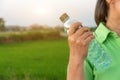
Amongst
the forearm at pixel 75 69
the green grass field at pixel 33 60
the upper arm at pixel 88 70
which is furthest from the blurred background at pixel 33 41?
the forearm at pixel 75 69

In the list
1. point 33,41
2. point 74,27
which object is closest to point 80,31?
point 74,27

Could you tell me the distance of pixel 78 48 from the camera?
4.99 feet

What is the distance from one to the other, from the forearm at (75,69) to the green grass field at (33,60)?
1.58 metres

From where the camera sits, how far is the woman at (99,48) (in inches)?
59.7

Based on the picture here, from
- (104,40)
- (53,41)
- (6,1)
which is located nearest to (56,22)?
(53,41)

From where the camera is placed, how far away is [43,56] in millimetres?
3168

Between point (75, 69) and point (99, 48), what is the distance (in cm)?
13

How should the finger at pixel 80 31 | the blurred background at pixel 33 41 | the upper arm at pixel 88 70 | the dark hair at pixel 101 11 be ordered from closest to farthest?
the finger at pixel 80 31 → the upper arm at pixel 88 70 → the dark hair at pixel 101 11 → the blurred background at pixel 33 41

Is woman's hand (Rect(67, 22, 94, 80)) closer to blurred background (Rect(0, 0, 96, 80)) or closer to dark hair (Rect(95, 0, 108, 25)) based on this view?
dark hair (Rect(95, 0, 108, 25))

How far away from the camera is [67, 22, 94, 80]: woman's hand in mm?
1506

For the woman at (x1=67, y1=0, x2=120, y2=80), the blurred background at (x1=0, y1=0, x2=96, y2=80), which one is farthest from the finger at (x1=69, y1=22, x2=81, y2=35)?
the blurred background at (x1=0, y1=0, x2=96, y2=80)

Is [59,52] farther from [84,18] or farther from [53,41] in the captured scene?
[84,18]

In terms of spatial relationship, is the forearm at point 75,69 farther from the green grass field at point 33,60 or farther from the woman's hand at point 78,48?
the green grass field at point 33,60

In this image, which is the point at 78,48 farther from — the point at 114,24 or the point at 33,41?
the point at 33,41
